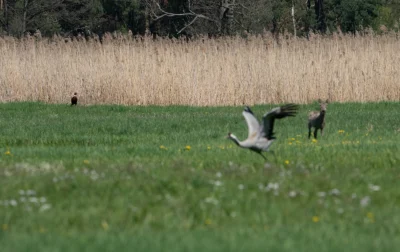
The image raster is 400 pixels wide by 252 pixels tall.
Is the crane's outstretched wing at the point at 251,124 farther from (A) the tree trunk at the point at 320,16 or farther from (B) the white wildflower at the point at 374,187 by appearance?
(A) the tree trunk at the point at 320,16

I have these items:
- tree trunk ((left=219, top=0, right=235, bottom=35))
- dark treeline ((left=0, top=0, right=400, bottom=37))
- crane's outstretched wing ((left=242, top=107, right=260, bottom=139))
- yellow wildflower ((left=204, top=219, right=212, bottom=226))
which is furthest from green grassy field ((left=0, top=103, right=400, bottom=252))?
dark treeline ((left=0, top=0, right=400, bottom=37))

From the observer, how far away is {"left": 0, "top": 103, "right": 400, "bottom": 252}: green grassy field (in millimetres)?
6402

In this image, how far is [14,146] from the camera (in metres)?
14.9

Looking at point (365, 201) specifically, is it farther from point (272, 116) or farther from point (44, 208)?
point (44, 208)

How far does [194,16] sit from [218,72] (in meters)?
19.9

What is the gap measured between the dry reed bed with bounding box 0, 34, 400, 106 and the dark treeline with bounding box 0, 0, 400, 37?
11.1 m

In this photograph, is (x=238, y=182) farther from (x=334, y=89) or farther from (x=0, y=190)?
(x=334, y=89)

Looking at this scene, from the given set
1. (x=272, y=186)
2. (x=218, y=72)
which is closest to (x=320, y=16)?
(x=218, y=72)

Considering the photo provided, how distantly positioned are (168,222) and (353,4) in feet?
114

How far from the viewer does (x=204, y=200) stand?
771 centimetres

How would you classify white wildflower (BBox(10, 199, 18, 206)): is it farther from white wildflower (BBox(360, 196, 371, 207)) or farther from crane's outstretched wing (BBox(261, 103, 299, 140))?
crane's outstretched wing (BBox(261, 103, 299, 140))

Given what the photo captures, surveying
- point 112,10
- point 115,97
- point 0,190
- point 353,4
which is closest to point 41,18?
point 112,10

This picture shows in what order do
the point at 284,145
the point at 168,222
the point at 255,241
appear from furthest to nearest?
the point at 284,145 → the point at 168,222 → the point at 255,241

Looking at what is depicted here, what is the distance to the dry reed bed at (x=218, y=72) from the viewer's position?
75.7 ft
